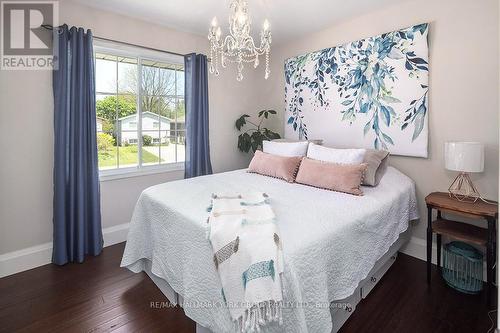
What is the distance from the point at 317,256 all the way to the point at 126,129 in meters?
2.63

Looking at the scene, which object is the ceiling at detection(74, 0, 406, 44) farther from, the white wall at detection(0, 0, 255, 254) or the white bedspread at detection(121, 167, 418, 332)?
the white bedspread at detection(121, 167, 418, 332)

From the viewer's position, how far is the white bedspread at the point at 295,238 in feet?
4.20

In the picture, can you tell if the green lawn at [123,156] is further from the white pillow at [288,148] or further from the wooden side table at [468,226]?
the wooden side table at [468,226]

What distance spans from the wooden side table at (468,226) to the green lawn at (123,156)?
9.78 ft

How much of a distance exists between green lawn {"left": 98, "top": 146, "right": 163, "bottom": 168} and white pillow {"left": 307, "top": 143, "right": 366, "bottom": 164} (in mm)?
1942

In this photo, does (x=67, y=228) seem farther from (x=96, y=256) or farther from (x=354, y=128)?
(x=354, y=128)

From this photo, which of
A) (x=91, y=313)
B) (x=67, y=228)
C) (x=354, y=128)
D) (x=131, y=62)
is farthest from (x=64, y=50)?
(x=354, y=128)

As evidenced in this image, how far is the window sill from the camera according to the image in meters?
2.91

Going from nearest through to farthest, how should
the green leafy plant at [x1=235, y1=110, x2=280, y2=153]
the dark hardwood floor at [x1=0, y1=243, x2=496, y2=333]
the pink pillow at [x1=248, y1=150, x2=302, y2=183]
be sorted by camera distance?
the dark hardwood floor at [x1=0, y1=243, x2=496, y2=333], the pink pillow at [x1=248, y1=150, x2=302, y2=183], the green leafy plant at [x1=235, y1=110, x2=280, y2=153]

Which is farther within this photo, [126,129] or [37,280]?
[126,129]

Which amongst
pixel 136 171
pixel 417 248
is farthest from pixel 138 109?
pixel 417 248

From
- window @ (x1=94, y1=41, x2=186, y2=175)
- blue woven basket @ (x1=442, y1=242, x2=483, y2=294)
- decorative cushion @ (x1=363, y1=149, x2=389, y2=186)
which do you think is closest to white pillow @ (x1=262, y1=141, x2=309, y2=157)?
decorative cushion @ (x1=363, y1=149, x2=389, y2=186)

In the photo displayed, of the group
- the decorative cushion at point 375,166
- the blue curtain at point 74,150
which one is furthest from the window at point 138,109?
the decorative cushion at point 375,166

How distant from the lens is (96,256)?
104 inches
